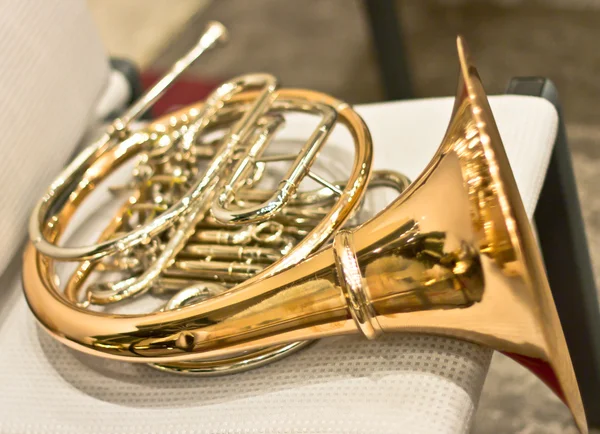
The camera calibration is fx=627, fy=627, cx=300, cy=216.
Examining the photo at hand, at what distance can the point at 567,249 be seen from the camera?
31.8 inches

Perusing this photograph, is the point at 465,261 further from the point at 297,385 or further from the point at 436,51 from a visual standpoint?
the point at 436,51

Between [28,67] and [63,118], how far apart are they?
0.26ft

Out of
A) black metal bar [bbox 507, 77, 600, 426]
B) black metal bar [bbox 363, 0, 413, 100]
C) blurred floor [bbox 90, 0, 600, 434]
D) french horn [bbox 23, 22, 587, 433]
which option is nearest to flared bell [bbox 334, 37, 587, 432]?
french horn [bbox 23, 22, 587, 433]

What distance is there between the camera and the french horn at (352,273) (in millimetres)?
465

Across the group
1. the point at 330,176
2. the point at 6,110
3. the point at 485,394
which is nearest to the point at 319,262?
the point at 330,176

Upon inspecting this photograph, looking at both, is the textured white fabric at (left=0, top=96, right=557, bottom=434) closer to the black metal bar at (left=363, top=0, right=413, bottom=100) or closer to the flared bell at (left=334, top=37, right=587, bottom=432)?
the flared bell at (left=334, top=37, right=587, bottom=432)

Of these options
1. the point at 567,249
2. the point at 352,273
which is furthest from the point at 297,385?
the point at 567,249

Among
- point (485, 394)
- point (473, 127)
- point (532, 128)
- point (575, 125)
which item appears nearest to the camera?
point (473, 127)

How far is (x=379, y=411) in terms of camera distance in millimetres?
520

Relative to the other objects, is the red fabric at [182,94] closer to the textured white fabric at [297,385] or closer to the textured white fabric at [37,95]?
the textured white fabric at [37,95]

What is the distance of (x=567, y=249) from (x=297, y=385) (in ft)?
1.43

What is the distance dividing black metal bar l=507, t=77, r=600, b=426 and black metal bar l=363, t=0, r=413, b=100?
27.0 inches

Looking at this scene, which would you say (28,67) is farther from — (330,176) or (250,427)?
(250,427)

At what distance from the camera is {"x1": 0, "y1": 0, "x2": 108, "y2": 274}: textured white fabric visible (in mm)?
720
